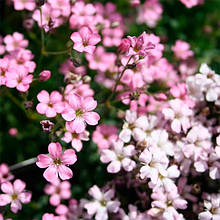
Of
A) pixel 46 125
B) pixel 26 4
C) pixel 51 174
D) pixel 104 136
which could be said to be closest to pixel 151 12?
pixel 26 4

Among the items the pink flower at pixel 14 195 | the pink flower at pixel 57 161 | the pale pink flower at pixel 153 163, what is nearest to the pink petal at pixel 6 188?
the pink flower at pixel 14 195

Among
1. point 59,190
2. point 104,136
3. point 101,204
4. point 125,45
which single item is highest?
point 125,45

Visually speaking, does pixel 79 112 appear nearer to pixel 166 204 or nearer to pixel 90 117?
pixel 90 117

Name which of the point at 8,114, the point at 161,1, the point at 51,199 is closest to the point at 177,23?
the point at 161,1

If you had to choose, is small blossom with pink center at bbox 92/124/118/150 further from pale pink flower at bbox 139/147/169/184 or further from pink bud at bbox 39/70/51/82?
pink bud at bbox 39/70/51/82

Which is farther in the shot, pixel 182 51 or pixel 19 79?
pixel 182 51

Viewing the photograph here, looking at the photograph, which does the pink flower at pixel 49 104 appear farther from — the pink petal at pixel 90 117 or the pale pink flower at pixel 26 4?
the pale pink flower at pixel 26 4

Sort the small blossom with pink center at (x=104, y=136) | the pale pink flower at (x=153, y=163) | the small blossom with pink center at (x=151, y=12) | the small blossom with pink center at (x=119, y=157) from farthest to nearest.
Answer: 1. the small blossom with pink center at (x=151, y=12)
2. the small blossom with pink center at (x=104, y=136)
3. the small blossom with pink center at (x=119, y=157)
4. the pale pink flower at (x=153, y=163)
